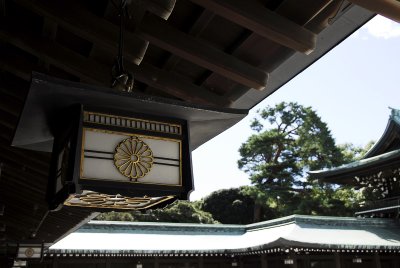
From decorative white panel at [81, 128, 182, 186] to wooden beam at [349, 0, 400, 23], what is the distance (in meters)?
1.42

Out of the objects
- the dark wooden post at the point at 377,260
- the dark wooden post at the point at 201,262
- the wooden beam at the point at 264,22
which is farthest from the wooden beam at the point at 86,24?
the dark wooden post at the point at 377,260

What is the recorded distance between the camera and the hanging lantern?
7.59ft

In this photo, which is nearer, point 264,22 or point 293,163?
point 264,22

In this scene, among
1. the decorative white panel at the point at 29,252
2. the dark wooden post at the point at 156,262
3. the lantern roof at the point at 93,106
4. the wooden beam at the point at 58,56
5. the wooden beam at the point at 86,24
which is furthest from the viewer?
the dark wooden post at the point at 156,262

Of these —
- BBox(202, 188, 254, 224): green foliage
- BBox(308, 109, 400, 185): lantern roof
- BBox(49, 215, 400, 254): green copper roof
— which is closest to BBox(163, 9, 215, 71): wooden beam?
BBox(49, 215, 400, 254): green copper roof

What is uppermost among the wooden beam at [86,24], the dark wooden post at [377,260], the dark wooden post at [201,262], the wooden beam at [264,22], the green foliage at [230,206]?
the green foliage at [230,206]

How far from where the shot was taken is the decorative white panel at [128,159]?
7.81 feet

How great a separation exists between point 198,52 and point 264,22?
2.02 ft

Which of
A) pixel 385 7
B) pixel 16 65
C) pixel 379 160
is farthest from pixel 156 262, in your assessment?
pixel 385 7

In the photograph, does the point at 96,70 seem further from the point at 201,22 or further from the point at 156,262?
the point at 156,262

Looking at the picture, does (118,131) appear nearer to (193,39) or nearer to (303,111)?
(193,39)

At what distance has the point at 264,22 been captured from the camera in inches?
97.3

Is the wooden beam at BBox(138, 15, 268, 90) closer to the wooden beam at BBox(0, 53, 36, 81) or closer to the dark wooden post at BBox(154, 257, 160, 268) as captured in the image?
the wooden beam at BBox(0, 53, 36, 81)

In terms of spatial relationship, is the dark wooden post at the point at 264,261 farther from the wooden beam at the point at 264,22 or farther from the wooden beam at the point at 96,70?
the wooden beam at the point at 264,22
